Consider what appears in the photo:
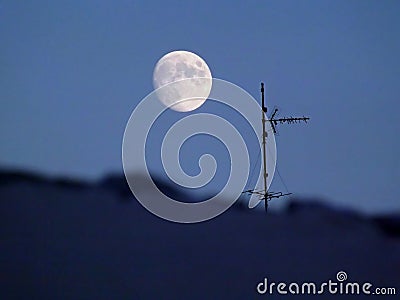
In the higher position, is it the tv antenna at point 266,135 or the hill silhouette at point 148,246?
the tv antenna at point 266,135

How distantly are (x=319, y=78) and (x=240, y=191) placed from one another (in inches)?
34.5

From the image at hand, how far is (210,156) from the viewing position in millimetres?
3859

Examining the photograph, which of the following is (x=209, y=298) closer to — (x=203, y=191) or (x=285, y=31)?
(x=203, y=191)

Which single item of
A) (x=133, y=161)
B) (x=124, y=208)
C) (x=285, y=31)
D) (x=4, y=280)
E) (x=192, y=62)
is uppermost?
(x=285, y=31)

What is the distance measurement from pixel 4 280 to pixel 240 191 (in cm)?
155

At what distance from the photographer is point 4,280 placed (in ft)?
12.8

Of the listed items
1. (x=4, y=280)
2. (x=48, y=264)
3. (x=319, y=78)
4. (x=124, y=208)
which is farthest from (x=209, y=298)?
(x=319, y=78)

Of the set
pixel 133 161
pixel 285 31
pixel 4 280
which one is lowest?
pixel 4 280

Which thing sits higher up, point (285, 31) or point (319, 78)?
point (285, 31)

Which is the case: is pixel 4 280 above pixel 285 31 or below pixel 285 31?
below

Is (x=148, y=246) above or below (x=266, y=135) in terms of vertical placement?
below

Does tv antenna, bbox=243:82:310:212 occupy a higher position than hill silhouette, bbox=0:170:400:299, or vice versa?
tv antenna, bbox=243:82:310:212

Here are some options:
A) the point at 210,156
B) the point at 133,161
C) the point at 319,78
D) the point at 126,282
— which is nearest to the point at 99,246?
the point at 126,282

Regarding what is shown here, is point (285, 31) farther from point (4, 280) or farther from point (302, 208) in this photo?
point (4, 280)
